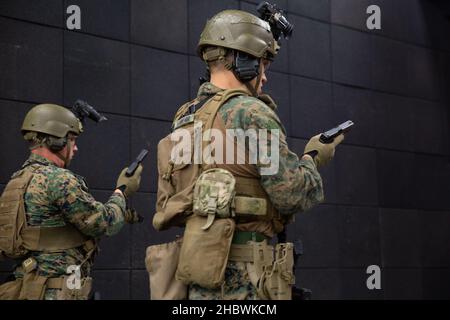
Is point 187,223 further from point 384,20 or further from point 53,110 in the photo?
point 384,20

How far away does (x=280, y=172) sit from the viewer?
398cm

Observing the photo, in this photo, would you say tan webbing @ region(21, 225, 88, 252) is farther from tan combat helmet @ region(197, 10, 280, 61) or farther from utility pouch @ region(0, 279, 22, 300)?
tan combat helmet @ region(197, 10, 280, 61)

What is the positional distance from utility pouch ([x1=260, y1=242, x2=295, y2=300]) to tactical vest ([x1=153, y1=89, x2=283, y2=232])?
0.53 ft

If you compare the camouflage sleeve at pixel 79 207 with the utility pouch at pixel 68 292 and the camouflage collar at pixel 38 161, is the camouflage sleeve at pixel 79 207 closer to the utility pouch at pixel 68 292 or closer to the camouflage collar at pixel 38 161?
the camouflage collar at pixel 38 161

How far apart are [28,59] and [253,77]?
3155 millimetres

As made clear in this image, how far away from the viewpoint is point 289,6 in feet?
29.9

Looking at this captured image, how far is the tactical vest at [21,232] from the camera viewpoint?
17.6ft

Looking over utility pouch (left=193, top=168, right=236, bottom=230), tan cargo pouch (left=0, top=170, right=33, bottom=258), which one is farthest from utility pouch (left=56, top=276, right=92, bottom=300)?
utility pouch (left=193, top=168, right=236, bottom=230)

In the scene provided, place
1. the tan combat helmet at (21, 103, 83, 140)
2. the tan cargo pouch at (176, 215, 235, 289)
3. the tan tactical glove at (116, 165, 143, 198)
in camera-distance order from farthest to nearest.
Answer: the tan tactical glove at (116, 165, 143, 198), the tan combat helmet at (21, 103, 83, 140), the tan cargo pouch at (176, 215, 235, 289)

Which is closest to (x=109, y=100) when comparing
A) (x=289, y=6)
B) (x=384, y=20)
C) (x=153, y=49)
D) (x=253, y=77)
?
(x=153, y=49)

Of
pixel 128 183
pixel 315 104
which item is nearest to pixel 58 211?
pixel 128 183

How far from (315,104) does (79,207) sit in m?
4.52

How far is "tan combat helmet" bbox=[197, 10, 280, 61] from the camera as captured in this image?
4.31 meters

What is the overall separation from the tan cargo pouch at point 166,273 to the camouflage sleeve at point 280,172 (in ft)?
1.92
